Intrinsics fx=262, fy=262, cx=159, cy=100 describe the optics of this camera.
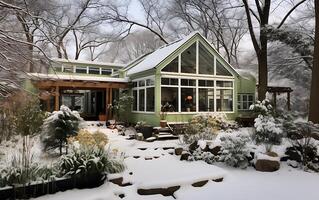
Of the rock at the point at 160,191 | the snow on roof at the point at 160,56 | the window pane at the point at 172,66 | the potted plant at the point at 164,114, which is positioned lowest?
the rock at the point at 160,191

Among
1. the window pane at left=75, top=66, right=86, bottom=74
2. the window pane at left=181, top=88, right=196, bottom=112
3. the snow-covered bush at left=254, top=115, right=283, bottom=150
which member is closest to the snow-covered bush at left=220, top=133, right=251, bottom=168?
the snow-covered bush at left=254, top=115, right=283, bottom=150

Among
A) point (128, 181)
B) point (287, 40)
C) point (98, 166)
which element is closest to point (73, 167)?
point (98, 166)

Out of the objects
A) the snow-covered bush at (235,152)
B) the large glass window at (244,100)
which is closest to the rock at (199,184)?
the snow-covered bush at (235,152)

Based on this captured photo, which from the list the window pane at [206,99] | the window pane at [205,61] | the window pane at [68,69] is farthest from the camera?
the window pane at [68,69]

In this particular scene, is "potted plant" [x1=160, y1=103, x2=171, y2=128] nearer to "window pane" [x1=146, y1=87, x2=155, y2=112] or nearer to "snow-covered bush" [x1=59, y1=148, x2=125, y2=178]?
"window pane" [x1=146, y1=87, x2=155, y2=112]

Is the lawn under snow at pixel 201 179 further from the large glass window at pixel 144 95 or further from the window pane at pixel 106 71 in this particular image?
the window pane at pixel 106 71

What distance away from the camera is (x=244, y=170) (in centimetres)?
692

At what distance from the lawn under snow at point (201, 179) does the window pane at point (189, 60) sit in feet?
21.5

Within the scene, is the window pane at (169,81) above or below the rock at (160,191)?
above

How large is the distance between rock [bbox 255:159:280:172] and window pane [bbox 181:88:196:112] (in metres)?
6.25

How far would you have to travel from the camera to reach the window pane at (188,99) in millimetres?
12961

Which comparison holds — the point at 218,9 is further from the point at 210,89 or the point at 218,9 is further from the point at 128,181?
the point at 128,181

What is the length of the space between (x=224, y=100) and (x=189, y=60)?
9.81 ft

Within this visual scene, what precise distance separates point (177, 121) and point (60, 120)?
6.66m
